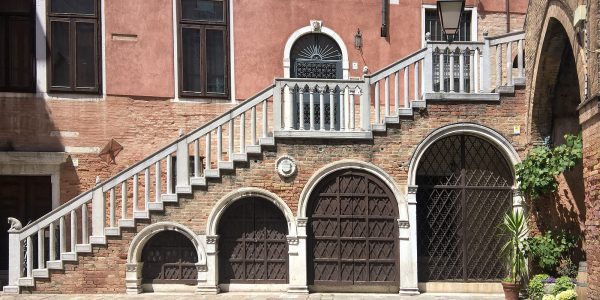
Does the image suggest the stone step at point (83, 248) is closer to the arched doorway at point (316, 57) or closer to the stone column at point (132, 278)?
the stone column at point (132, 278)

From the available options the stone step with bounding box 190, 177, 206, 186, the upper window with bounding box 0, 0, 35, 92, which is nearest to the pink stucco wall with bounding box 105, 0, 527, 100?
the upper window with bounding box 0, 0, 35, 92

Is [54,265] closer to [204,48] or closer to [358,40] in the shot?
[204,48]

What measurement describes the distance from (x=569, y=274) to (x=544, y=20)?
410 cm

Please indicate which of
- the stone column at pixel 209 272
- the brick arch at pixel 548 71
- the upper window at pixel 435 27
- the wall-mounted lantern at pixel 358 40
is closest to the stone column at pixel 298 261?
the stone column at pixel 209 272

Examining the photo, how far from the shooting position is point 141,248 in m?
11.5

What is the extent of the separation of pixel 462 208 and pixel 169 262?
535 cm

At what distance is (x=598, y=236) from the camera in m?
8.66

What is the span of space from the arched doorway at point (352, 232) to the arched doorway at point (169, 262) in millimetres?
2165

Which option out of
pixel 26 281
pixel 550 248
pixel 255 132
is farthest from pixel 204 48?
pixel 550 248

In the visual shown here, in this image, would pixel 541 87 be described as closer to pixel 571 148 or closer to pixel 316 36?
pixel 571 148

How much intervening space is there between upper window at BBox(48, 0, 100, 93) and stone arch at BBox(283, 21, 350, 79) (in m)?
3.92

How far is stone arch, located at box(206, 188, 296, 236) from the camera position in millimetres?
11492

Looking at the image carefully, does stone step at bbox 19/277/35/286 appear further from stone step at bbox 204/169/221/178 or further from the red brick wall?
stone step at bbox 204/169/221/178

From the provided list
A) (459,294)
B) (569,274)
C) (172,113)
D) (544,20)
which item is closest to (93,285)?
(172,113)
